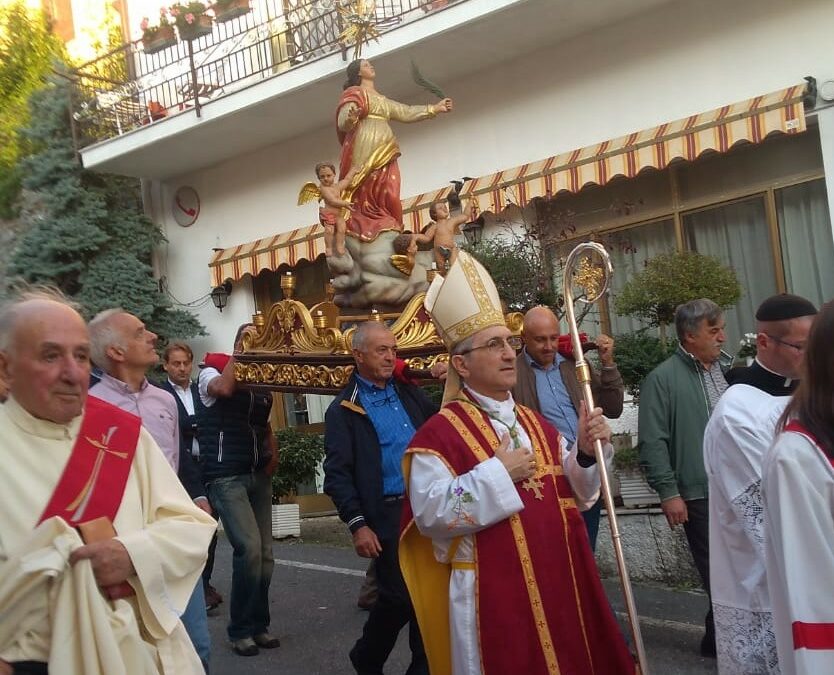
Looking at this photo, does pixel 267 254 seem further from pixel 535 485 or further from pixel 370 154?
pixel 535 485

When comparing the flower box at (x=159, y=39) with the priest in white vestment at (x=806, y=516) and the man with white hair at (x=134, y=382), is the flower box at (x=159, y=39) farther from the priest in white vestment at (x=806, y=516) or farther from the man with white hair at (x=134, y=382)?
the priest in white vestment at (x=806, y=516)

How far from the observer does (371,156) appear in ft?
24.0

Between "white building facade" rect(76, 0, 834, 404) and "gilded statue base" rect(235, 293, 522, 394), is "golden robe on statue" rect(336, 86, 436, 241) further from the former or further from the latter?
"white building facade" rect(76, 0, 834, 404)

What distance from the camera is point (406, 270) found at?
6.98 metres

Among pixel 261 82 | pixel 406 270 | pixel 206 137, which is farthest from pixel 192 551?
pixel 206 137

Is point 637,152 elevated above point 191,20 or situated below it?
below

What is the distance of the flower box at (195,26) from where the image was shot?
14.6 metres

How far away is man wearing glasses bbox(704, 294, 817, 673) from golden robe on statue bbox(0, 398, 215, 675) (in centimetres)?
173

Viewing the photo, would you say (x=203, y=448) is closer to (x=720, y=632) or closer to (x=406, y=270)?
(x=406, y=270)

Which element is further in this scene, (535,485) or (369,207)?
(369,207)

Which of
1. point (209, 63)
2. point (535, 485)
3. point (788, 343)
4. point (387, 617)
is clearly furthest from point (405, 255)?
point (209, 63)

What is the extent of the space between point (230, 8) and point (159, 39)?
1399mm

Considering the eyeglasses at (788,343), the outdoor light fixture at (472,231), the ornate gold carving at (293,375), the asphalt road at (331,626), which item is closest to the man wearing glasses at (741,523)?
the eyeglasses at (788,343)

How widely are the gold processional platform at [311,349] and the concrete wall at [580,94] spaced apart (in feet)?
18.7
